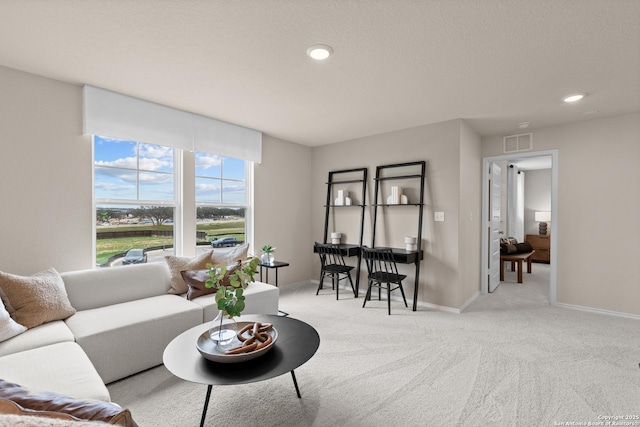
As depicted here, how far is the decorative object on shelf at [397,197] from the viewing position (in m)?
4.27

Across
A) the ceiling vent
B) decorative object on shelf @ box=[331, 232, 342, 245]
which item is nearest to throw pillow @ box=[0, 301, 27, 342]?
decorative object on shelf @ box=[331, 232, 342, 245]

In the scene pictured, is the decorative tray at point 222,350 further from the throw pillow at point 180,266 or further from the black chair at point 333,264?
the black chair at point 333,264

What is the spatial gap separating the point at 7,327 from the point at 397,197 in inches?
158

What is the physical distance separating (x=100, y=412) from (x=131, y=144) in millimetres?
3146

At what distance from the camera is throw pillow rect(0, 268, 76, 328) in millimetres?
2186

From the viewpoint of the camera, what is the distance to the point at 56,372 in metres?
1.62

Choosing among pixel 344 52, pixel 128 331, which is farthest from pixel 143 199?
pixel 344 52

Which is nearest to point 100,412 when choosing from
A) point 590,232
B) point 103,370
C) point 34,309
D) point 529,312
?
point 103,370

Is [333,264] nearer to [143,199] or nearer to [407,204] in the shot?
[407,204]

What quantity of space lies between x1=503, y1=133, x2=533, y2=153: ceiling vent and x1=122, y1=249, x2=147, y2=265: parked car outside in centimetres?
503

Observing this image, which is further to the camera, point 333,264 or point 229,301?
point 333,264

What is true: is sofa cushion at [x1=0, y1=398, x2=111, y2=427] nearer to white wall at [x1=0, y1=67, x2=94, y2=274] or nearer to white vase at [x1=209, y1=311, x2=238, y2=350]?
white vase at [x1=209, y1=311, x2=238, y2=350]

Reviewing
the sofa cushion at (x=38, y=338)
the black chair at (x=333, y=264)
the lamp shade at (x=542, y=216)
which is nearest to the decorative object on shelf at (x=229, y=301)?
the sofa cushion at (x=38, y=338)

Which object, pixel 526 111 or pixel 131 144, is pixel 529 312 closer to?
pixel 526 111
